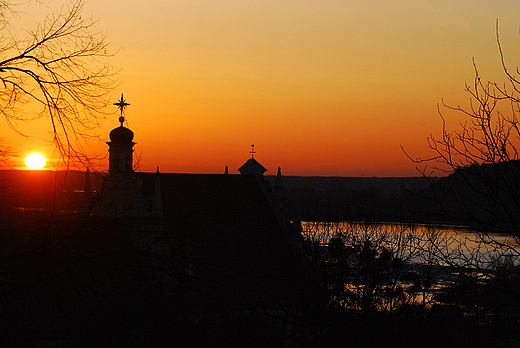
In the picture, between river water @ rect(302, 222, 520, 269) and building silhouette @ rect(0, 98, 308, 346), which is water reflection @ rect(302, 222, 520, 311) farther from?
building silhouette @ rect(0, 98, 308, 346)

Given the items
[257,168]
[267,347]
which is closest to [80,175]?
[267,347]

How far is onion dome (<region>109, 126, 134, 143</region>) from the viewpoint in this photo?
31.8m

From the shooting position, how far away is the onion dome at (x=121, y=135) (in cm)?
3177

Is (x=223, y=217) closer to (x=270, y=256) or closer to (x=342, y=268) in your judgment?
(x=270, y=256)

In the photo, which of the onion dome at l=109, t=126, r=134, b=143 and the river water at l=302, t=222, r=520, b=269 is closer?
the river water at l=302, t=222, r=520, b=269

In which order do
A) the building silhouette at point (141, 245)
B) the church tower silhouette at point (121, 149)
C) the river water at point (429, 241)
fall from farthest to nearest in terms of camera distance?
the church tower silhouette at point (121, 149) → the river water at point (429, 241) → the building silhouette at point (141, 245)

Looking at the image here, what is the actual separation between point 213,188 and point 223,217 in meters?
3.49

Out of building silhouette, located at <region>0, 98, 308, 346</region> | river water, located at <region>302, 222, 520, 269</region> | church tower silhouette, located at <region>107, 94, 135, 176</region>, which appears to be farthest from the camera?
church tower silhouette, located at <region>107, 94, 135, 176</region>

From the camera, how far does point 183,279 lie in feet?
17.7

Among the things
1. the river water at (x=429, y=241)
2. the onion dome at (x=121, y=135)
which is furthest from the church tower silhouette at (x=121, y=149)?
the river water at (x=429, y=241)

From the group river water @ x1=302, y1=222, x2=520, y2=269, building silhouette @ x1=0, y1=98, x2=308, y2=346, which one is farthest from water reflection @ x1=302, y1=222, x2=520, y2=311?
building silhouette @ x1=0, y1=98, x2=308, y2=346

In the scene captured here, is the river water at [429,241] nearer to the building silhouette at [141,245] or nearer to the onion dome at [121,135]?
the building silhouette at [141,245]

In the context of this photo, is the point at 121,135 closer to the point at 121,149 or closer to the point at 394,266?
the point at 121,149

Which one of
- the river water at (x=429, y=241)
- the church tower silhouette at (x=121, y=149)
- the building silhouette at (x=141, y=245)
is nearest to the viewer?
the building silhouette at (x=141, y=245)
